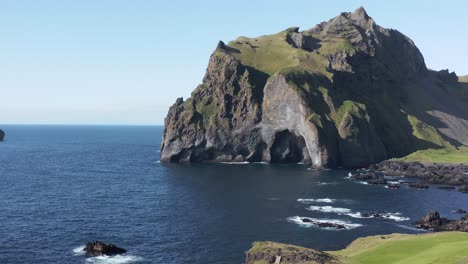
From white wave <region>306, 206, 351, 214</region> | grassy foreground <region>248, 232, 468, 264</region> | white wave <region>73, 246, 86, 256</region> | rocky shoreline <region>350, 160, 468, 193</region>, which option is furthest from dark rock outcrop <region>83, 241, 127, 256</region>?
rocky shoreline <region>350, 160, 468, 193</region>

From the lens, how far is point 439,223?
96.9 metres

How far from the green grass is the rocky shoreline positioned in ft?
243

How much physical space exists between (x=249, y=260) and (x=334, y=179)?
97396mm

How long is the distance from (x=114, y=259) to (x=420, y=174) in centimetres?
12935

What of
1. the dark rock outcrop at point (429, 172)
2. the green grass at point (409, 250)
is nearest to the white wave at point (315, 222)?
the green grass at point (409, 250)

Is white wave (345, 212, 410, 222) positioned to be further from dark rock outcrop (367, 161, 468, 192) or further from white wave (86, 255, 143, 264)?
white wave (86, 255, 143, 264)

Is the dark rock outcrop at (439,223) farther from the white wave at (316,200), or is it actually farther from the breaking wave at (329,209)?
the white wave at (316,200)

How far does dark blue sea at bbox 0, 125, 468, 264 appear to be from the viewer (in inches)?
3302

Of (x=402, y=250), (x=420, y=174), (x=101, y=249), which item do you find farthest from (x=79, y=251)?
(x=420, y=174)

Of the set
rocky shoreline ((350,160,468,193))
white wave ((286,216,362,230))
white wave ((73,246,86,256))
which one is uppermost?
rocky shoreline ((350,160,468,193))

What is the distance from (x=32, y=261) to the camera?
250ft

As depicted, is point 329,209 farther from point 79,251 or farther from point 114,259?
point 79,251

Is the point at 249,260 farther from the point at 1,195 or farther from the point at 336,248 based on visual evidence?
the point at 1,195

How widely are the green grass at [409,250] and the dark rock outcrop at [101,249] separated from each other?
37058mm
